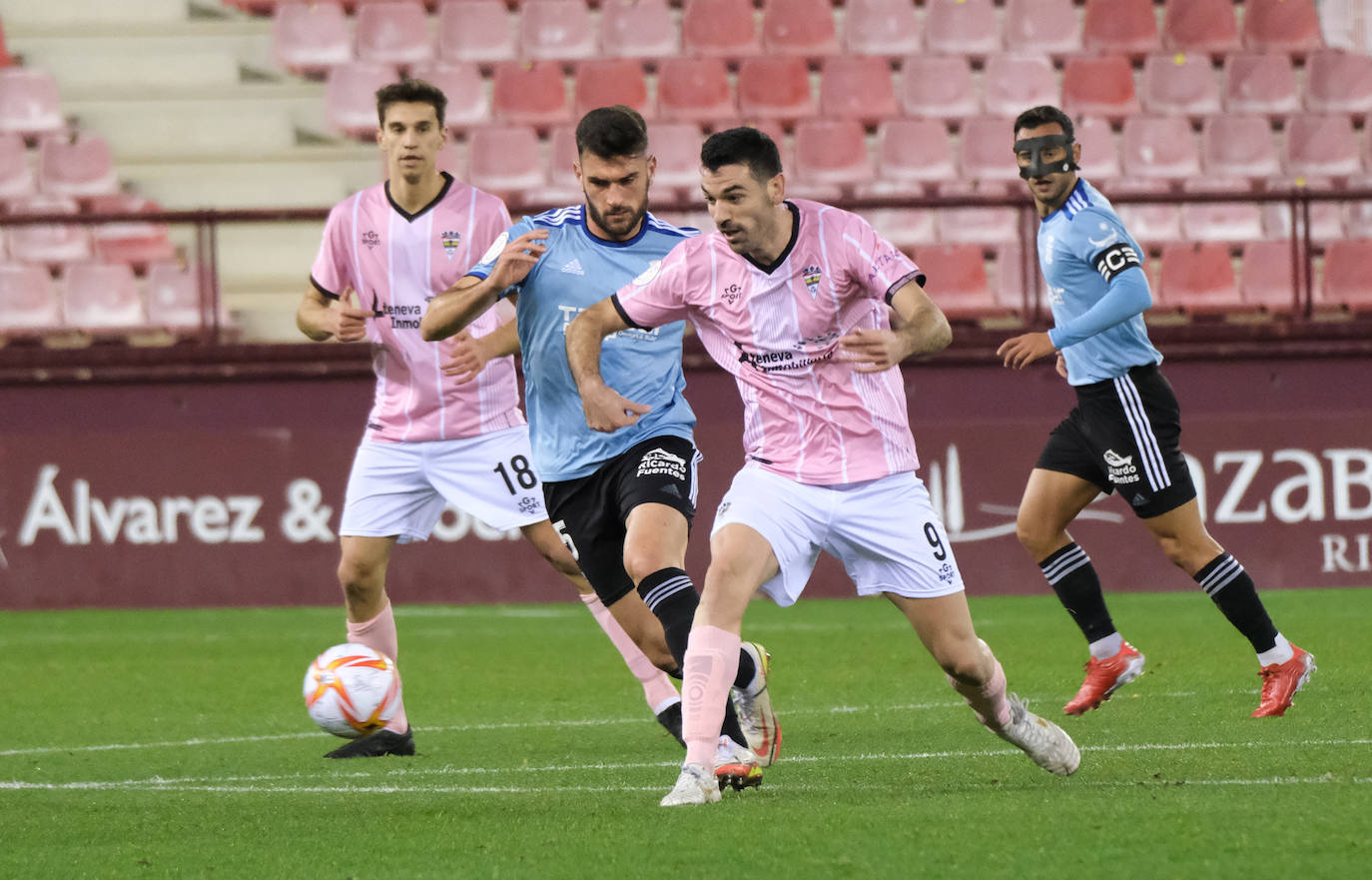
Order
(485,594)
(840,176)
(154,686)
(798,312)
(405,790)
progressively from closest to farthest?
(798,312), (405,790), (154,686), (485,594), (840,176)

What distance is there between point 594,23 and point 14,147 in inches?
199

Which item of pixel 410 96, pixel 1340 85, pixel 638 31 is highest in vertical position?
pixel 638 31

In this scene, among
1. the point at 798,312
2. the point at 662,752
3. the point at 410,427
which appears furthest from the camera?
the point at 410,427

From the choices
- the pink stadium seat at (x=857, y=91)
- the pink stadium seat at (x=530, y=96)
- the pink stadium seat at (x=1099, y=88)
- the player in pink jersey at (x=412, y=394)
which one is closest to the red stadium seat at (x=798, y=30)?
the pink stadium seat at (x=857, y=91)

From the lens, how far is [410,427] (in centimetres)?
709

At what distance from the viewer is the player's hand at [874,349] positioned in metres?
5.00

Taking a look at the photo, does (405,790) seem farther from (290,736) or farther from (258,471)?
(258,471)

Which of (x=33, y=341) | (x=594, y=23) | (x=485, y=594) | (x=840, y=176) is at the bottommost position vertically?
(x=485, y=594)

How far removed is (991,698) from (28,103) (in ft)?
45.4

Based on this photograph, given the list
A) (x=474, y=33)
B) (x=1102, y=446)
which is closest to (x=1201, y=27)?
(x=474, y=33)

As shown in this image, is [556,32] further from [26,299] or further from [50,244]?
[26,299]

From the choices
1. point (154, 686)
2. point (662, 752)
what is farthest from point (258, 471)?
point (662, 752)

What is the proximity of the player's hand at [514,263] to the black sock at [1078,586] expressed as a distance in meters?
2.62

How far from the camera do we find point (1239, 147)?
53.3 feet
